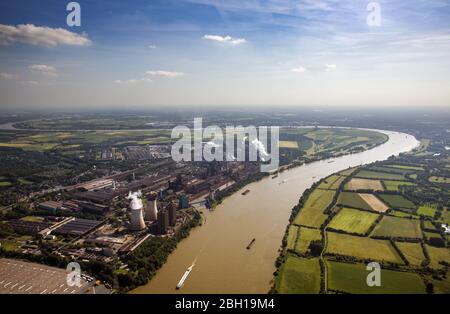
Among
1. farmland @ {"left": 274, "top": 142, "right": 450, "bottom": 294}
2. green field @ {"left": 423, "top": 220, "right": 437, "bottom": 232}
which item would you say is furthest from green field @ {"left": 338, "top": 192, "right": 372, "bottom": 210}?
green field @ {"left": 423, "top": 220, "right": 437, "bottom": 232}

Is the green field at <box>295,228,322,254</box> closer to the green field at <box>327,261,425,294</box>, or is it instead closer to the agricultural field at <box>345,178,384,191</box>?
the green field at <box>327,261,425,294</box>

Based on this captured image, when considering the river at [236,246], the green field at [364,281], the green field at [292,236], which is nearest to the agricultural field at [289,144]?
the river at [236,246]

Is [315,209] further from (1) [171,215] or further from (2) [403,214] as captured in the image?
(1) [171,215]

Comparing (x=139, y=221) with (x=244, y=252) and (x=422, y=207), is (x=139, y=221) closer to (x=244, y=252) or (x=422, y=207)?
(x=244, y=252)

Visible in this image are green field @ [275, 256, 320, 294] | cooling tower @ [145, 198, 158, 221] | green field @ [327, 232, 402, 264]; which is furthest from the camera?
cooling tower @ [145, 198, 158, 221]
